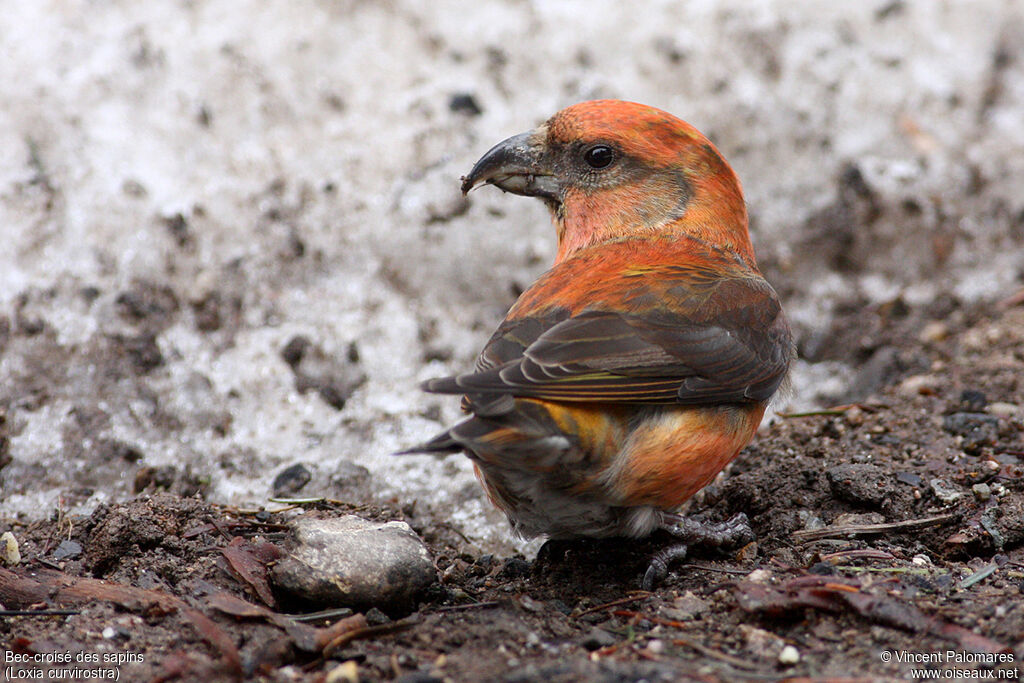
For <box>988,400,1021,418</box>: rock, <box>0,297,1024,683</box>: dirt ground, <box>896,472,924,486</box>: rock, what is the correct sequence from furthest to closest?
<box>988,400,1021,418</box>: rock < <box>896,472,924,486</box>: rock < <box>0,297,1024,683</box>: dirt ground

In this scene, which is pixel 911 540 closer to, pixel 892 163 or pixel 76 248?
pixel 892 163

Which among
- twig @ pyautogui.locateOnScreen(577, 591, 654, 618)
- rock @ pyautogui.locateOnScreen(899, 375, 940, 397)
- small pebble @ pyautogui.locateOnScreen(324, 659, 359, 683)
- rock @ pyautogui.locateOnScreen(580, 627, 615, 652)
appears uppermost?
rock @ pyautogui.locateOnScreen(899, 375, 940, 397)

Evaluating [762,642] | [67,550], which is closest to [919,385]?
[762,642]

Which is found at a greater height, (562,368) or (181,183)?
(181,183)

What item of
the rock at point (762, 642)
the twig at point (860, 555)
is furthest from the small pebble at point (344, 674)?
the twig at point (860, 555)

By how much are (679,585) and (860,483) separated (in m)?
0.87

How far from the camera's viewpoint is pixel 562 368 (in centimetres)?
317

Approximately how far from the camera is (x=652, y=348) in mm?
3402

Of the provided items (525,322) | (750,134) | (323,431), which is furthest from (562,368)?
(750,134)

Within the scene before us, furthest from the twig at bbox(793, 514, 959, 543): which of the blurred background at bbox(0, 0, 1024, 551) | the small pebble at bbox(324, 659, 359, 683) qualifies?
the small pebble at bbox(324, 659, 359, 683)

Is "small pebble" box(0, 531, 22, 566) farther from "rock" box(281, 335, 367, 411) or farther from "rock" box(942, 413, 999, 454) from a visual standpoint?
"rock" box(942, 413, 999, 454)

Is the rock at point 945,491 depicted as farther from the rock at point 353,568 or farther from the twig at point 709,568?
the rock at point 353,568

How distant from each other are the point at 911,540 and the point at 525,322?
1.60m

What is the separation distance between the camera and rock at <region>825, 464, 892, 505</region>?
143 inches
